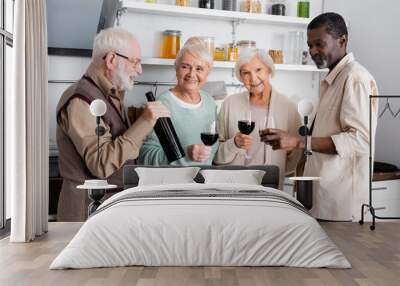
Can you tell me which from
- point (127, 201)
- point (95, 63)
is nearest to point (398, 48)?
point (95, 63)

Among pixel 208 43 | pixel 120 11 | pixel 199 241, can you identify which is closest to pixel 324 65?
pixel 208 43

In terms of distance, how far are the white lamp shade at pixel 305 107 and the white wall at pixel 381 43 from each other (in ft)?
3.57

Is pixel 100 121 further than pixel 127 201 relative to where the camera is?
Yes

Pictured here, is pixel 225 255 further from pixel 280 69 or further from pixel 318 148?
pixel 280 69

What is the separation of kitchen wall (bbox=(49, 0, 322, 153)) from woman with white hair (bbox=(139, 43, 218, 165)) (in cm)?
12

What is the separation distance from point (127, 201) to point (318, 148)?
2138 mm

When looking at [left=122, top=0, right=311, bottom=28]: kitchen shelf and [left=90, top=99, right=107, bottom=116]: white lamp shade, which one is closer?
[left=90, top=99, right=107, bottom=116]: white lamp shade

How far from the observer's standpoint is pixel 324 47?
18.3 feet

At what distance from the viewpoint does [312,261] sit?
147 inches

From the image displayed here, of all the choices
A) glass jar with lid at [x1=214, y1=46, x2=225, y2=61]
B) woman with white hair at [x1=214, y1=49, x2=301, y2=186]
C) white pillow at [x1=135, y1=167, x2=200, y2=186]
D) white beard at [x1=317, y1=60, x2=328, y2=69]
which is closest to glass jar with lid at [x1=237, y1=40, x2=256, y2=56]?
woman with white hair at [x1=214, y1=49, x2=301, y2=186]

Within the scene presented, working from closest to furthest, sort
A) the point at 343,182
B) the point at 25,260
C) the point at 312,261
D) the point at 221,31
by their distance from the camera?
the point at 312,261
the point at 25,260
the point at 343,182
the point at 221,31

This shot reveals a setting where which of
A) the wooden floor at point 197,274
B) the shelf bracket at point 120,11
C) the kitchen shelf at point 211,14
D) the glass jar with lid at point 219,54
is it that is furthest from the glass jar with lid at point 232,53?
the wooden floor at point 197,274

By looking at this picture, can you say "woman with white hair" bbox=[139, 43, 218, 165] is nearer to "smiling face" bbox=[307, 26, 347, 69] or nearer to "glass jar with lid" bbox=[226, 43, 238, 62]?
"glass jar with lid" bbox=[226, 43, 238, 62]

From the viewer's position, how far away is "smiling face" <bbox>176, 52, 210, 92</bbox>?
5.60 metres
